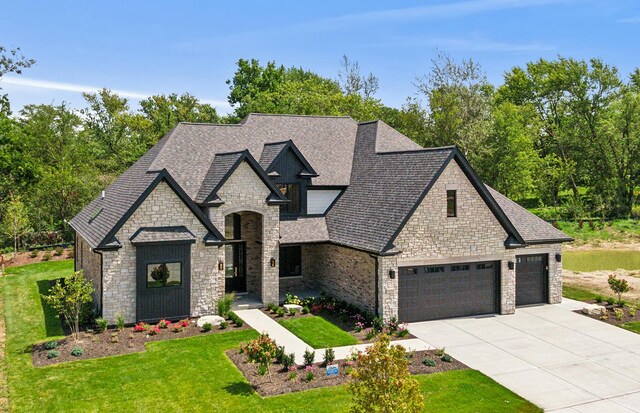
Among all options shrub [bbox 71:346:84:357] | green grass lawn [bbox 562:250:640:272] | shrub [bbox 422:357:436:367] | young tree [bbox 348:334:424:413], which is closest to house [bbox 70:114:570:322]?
shrub [bbox 71:346:84:357]

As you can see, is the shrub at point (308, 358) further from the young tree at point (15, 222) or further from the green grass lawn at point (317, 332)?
the young tree at point (15, 222)

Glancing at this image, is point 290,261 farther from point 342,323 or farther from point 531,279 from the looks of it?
point 531,279

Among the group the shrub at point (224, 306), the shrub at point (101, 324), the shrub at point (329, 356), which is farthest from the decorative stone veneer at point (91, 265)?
the shrub at point (329, 356)

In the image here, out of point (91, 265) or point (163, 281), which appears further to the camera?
point (91, 265)

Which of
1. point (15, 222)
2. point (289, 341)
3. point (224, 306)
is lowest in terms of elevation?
point (289, 341)

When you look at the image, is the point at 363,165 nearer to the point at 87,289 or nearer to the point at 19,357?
the point at 87,289

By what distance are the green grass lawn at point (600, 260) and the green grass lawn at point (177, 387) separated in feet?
77.6

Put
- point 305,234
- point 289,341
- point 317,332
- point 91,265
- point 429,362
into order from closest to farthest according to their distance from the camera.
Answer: point 429,362, point 289,341, point 317,332, point 91,265, point 305,234

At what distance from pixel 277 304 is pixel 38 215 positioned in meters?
26.9

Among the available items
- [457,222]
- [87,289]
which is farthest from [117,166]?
[457,222]

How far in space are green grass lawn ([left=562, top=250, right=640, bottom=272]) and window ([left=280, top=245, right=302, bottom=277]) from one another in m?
19.2

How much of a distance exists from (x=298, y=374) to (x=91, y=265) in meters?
11.8

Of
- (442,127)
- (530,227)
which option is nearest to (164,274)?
(530,227)

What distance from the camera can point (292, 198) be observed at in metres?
25.1
